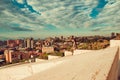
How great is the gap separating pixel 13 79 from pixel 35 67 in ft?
1.80

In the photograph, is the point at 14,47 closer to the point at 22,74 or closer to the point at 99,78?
the point at 22,74

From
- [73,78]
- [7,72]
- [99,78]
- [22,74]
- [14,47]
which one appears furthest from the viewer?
[14,47]

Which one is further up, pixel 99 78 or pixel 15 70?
pixel 99 78

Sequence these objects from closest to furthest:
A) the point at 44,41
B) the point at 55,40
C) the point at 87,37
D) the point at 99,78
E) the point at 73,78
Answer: the point at 99,78 < the point at 73,78 < the point at 87,37 < the point at 55,40 < the point at 44,41

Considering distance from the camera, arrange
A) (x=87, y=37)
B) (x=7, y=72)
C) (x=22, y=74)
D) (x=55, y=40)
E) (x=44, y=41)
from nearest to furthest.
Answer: (x=22, y=74) → (x=7, y=72) → (x=87, y=37) → (x=55, y=40) → (x=44, y=41)

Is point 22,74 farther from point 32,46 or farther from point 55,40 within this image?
point 32,46

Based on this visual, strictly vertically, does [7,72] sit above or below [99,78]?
below

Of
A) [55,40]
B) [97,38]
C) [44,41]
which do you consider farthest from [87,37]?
[44,41]

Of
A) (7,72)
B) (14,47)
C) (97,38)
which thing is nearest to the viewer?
(7,72)

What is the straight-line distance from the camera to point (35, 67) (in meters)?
3.80

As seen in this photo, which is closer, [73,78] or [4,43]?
[73,78]

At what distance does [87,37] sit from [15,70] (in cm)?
1710

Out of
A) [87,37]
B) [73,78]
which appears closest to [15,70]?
[73,78]

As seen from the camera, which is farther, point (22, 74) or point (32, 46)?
point (32, 46)
